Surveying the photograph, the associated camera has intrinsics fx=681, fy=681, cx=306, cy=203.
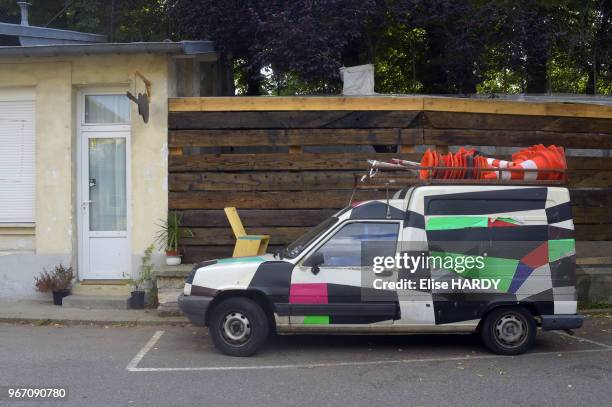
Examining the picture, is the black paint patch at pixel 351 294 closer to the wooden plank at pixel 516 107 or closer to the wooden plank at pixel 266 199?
the wooden plank at pixel 266 199

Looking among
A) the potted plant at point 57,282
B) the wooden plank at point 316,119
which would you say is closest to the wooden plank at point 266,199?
the wooden plank at point 316,119

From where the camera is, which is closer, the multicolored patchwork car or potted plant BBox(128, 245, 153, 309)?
the multicolored patchwork car

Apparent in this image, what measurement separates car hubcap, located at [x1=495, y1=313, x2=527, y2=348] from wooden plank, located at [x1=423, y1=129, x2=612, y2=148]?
3585 mm

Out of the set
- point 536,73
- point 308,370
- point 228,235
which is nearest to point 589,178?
point 536,73

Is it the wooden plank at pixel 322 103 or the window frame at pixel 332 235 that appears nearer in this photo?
the window frame at pixel 332 235

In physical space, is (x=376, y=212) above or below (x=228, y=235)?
above

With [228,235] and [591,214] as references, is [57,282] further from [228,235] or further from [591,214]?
[591,214]

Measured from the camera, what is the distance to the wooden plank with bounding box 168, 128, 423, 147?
1048 centimetres

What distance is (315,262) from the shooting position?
754 centimetres

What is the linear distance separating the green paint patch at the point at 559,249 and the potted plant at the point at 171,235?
5.35 metres

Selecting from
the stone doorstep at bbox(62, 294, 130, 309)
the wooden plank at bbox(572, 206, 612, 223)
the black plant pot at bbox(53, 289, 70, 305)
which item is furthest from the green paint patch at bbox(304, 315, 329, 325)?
the wooden plank at bbox(572, 206, 612, 223)

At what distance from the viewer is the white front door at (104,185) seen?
11.1 m

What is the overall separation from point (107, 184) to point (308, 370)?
18.4 ft

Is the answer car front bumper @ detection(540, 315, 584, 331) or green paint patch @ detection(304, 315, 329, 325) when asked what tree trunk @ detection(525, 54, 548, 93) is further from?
green paint patch @ detection(304, 315, 329, 325)
